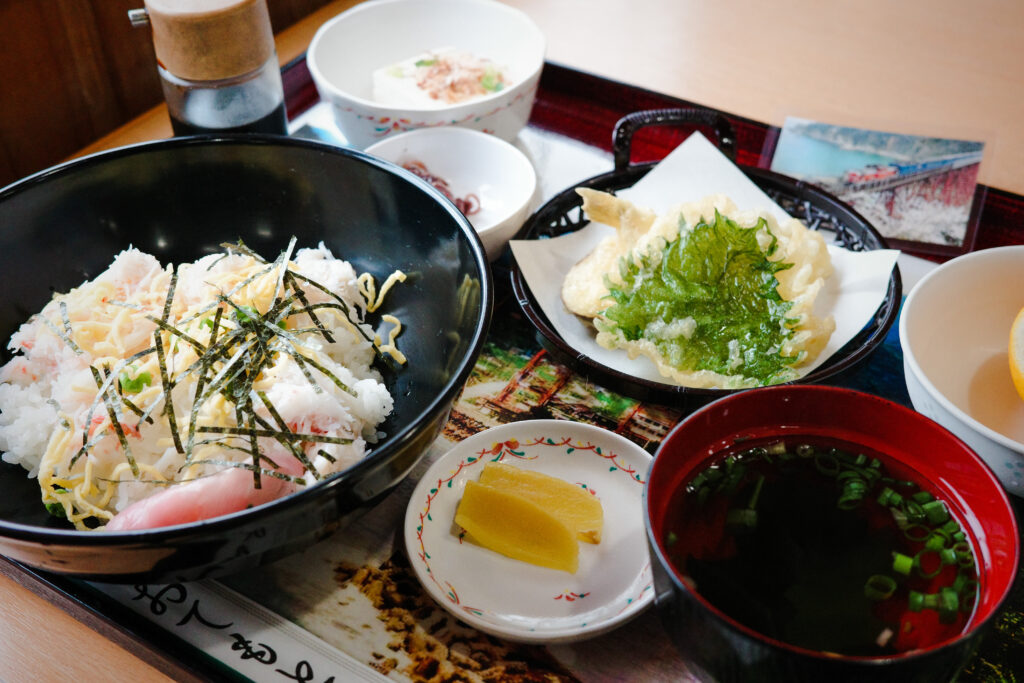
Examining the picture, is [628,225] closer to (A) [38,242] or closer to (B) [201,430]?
(B) [201,430]

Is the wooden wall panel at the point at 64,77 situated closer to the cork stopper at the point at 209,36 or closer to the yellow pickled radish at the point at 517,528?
the cork stopper at the point at 209,36

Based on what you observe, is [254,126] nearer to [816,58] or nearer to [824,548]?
[824,548]

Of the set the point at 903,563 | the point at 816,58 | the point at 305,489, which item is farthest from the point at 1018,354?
the point at 816,58

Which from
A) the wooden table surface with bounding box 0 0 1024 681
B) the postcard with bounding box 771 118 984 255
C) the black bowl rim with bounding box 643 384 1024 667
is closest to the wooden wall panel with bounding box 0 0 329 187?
the wooden table surface with bounding box 0 0 1024 681

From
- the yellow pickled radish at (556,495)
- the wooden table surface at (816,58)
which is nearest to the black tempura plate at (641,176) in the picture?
the yellow pickled radish at (556,495)

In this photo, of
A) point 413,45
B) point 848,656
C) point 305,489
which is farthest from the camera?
point 413,45

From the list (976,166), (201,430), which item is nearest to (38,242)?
(201,430)

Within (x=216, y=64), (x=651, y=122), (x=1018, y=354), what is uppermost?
(x=216, y=64)
